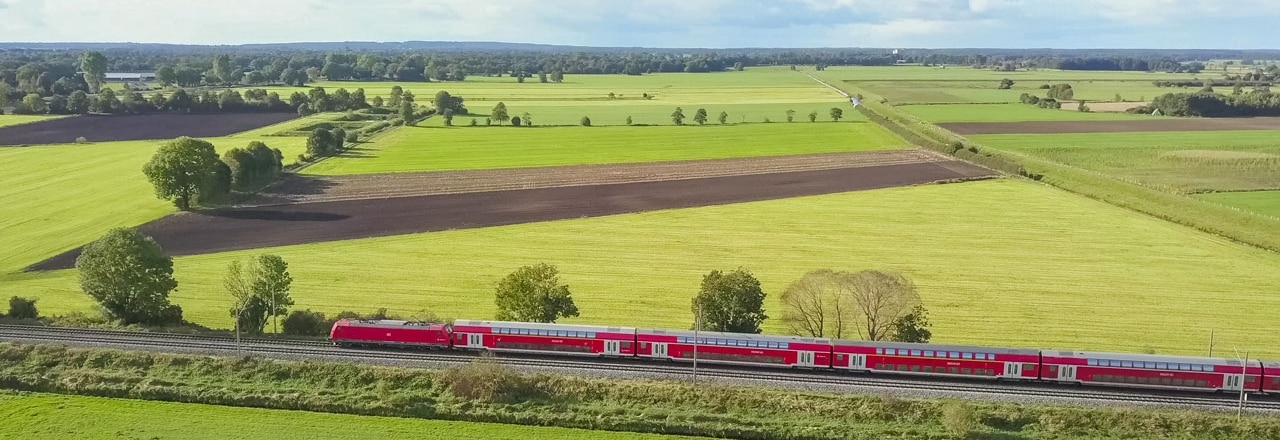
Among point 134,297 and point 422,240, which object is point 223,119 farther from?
point 134,297

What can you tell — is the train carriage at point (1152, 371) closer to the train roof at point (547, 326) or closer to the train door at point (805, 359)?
the train door at point (805, 359)

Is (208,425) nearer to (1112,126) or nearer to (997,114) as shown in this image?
(1112,126)

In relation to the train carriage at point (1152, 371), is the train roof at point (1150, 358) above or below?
above

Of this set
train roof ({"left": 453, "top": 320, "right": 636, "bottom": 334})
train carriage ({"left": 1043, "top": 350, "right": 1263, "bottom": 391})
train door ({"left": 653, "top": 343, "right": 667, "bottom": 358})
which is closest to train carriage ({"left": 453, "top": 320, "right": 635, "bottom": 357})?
train roof ({"left": 453, "top": 320, "right": 636, "bottom": 334})

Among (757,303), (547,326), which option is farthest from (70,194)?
(757,303)

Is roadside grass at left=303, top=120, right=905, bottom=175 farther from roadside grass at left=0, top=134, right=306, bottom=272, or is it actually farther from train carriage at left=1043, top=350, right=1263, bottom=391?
train carriage at left=1043, top=350, right=1263, bottom=391

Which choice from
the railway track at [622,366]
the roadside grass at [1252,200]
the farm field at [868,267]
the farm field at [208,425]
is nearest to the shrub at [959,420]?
the railway track at [622,366]
